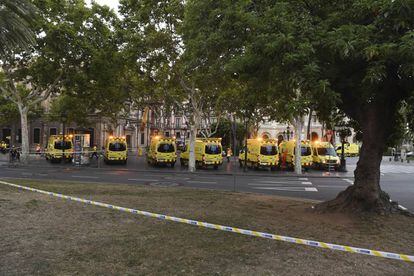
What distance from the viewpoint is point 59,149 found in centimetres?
3419

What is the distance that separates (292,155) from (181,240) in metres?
24.3

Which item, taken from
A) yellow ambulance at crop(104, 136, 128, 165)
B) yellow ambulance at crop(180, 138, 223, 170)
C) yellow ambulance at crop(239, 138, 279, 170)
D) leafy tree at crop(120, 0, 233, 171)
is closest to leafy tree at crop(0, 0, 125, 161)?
leafy tree at crop(120, 0, 233, 171)

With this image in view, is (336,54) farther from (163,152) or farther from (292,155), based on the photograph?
(163,152)

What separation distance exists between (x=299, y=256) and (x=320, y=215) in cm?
409

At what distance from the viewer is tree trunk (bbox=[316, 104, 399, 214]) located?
10.4 metres

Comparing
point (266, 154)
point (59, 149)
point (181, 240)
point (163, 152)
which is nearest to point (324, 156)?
point (266, 154)

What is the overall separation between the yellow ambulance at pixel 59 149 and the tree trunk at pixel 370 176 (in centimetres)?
2718

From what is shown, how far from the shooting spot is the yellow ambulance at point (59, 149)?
33531 mm

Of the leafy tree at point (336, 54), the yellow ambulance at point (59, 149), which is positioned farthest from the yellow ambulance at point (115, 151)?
the leafy tree at point (336, 54)

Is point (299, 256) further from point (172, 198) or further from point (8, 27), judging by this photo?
point (8, 27)

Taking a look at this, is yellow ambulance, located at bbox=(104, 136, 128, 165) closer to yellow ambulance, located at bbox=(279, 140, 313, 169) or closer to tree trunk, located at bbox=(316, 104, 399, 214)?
yellow ambulance, located at bbox=(279, 140, 313, 169)

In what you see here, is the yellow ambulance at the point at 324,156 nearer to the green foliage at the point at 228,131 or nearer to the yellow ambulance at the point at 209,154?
the yellow ambulance at the point at 209,154

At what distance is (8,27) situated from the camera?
12.3m

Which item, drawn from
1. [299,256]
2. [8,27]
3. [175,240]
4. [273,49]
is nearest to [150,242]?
[175,240]
